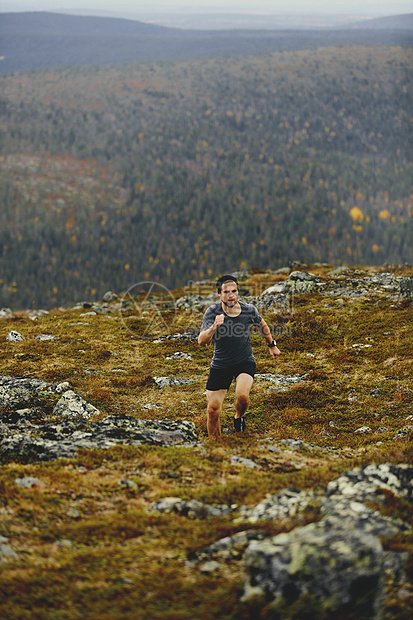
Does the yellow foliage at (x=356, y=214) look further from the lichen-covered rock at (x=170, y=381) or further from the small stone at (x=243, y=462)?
the small stone at (x=243, y=462)

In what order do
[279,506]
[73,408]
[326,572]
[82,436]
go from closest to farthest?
[326,572]
[279,506]
[82,436]
[73,408]

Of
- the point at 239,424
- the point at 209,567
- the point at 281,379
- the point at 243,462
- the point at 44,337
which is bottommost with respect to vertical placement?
the point at 44,337

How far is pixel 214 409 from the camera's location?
9.55 meters

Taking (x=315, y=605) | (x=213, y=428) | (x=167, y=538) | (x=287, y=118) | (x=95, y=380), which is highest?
(x=287, y=118)

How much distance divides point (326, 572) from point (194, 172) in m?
156

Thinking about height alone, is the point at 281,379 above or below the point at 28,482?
below

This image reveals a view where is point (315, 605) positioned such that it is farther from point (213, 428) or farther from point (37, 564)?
point (213, 428)

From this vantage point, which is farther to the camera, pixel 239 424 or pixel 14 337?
pixel 14 337

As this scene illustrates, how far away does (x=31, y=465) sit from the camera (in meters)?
7.29

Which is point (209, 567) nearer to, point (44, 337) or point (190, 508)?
point (190, 508)

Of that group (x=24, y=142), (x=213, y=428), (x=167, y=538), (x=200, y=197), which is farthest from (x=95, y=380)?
(x=24, y=142)

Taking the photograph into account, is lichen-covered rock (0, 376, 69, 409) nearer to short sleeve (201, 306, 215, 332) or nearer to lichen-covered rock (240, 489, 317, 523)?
short sleeve (201, 306, 215, 332)

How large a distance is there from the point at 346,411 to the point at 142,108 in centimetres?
18117

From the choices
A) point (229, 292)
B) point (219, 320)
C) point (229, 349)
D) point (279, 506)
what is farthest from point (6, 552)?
point (229, 292)
